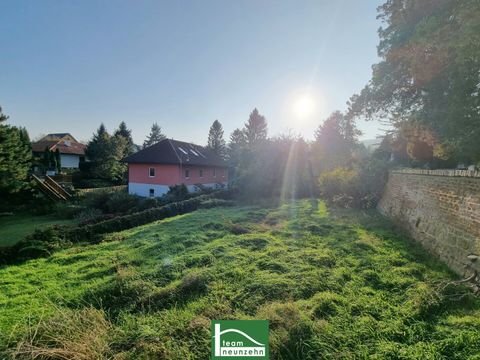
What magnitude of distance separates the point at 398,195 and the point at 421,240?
306 cm

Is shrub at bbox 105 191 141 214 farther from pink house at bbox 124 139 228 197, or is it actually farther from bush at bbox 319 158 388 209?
bush at bbox 319 158 388 209

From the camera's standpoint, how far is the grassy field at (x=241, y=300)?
341cm

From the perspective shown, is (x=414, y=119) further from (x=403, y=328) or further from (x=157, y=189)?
(x=157, y=189)

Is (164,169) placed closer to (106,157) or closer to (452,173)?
(106,157)

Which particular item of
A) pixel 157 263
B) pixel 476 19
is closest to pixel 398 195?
pixel 476 19

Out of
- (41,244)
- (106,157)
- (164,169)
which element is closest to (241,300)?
(41,244)

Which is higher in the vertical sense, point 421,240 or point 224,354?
point 421,240

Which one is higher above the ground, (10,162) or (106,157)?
(106,157)

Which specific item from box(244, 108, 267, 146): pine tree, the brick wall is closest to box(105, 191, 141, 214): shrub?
the brick wall

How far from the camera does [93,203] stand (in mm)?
16750

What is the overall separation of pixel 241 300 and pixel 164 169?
18130 millimetres

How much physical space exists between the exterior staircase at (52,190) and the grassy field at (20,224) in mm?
2508

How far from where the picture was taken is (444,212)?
6109mm

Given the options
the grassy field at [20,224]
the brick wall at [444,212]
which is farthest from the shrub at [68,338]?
the grassy field at [20,224]
